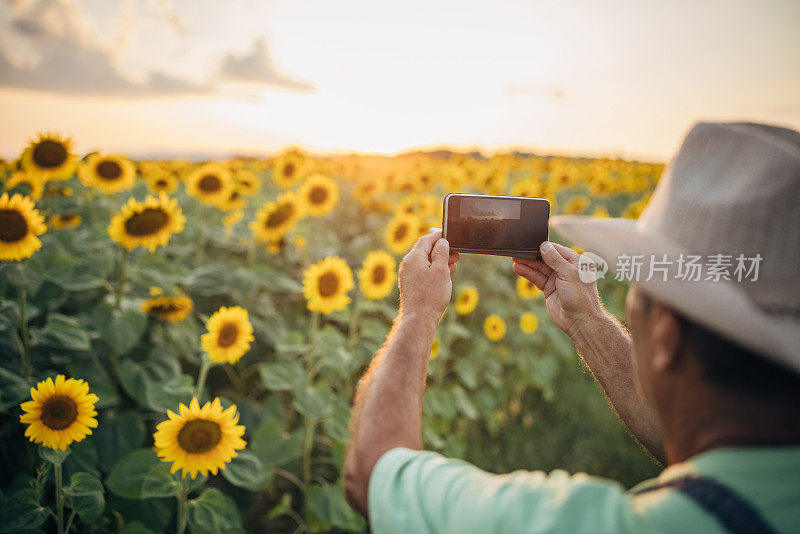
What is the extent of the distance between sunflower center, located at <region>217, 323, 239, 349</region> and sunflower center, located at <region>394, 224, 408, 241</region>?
5.33 feet

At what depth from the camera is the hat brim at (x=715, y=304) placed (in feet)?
2.46

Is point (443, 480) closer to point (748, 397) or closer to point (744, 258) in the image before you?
point (748, 397)

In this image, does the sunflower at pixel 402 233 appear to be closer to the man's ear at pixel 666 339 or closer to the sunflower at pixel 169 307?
the sunflower at pixel 169 307

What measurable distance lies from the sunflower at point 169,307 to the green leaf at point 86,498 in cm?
87

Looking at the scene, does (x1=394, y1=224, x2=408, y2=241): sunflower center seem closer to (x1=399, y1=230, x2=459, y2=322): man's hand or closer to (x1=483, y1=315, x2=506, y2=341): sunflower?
(x1=483, y1=315, x2=506, y2=341): sunflower

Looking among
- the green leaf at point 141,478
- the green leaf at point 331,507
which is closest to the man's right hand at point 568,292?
the green leaf at point 331,507

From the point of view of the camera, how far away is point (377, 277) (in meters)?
2.82

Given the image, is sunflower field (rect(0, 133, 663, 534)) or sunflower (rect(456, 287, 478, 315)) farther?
sunflower (rect(456, 287, 478, 315))

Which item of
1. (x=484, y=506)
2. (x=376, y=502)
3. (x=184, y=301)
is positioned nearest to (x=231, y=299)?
(x=184, y=301)

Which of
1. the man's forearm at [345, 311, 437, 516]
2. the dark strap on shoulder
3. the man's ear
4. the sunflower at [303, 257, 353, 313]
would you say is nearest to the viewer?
the dark strap on shoulder

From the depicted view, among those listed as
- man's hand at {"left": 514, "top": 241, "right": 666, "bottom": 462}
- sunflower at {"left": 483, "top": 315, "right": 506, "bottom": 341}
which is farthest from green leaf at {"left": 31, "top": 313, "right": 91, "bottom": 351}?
sunflower at {"left": 483, "top": 315, "right": 506, "bottom": 341}

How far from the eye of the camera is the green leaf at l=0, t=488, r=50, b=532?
1478 millimetres

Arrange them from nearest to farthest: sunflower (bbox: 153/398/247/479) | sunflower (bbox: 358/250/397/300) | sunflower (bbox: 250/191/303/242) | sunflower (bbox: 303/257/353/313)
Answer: sunflower (bbox: 153/398/247/479)
sunflower (bbox: 303/257/353/313)
sunflower (bbox: 358/250/397/300)
sunflower (bbox: 250/191/303/242)

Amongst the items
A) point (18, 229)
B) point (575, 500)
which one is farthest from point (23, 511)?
point (575, 500)
